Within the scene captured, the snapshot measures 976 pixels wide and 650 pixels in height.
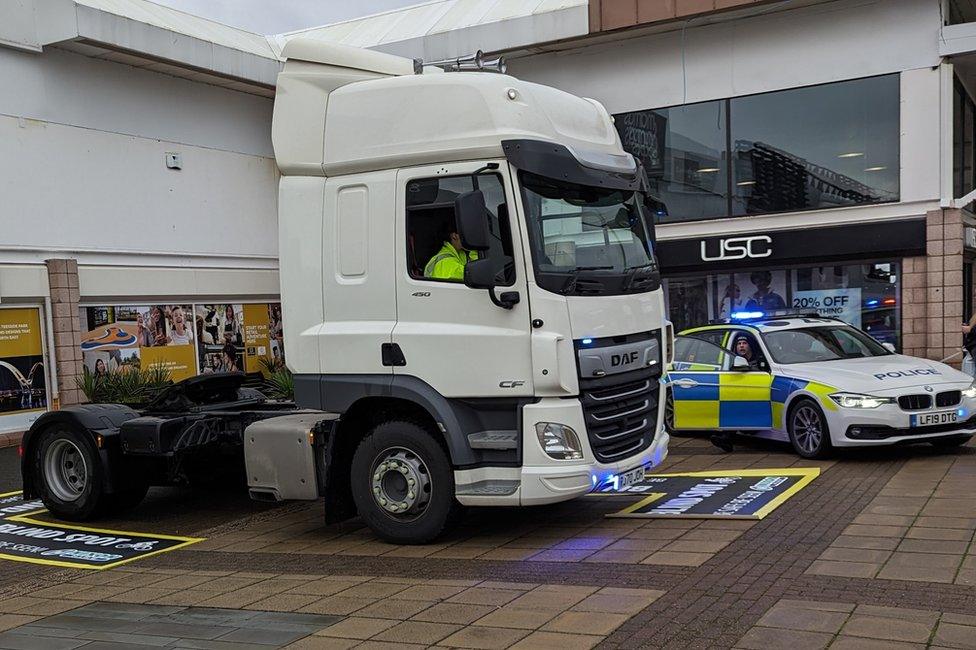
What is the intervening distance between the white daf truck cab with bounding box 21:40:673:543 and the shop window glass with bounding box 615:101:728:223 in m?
10.4

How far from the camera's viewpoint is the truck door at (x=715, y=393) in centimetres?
1046

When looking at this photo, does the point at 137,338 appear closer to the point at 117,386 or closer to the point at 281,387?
the point at 117,386

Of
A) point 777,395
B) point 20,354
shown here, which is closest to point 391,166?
point 777,395

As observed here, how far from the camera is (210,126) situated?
18.4m

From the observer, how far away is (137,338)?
16.8 meters

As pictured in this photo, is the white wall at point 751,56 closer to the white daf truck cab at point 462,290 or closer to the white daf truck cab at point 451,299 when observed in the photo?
the white daf truck cab at point 451,299

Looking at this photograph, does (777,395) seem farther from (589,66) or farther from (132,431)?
(589,66)

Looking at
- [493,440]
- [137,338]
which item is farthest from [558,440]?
[137,338]

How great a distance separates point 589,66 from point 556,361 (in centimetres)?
1337

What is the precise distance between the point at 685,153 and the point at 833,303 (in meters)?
3.91

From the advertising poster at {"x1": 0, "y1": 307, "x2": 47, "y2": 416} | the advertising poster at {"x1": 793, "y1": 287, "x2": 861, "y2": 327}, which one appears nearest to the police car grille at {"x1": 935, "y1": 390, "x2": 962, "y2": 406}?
the advertising poster at {"x1": 793, "y1": 287, "x2": 861, "y2": 327}

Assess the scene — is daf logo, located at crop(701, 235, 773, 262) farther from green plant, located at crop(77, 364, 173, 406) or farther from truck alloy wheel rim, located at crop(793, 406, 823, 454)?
green plant, located at crop(77, 364, 173, 406)

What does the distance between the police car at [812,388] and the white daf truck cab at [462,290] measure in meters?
2.89

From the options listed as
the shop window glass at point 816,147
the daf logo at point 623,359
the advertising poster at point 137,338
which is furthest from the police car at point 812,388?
the advertising poster at point 137,338
